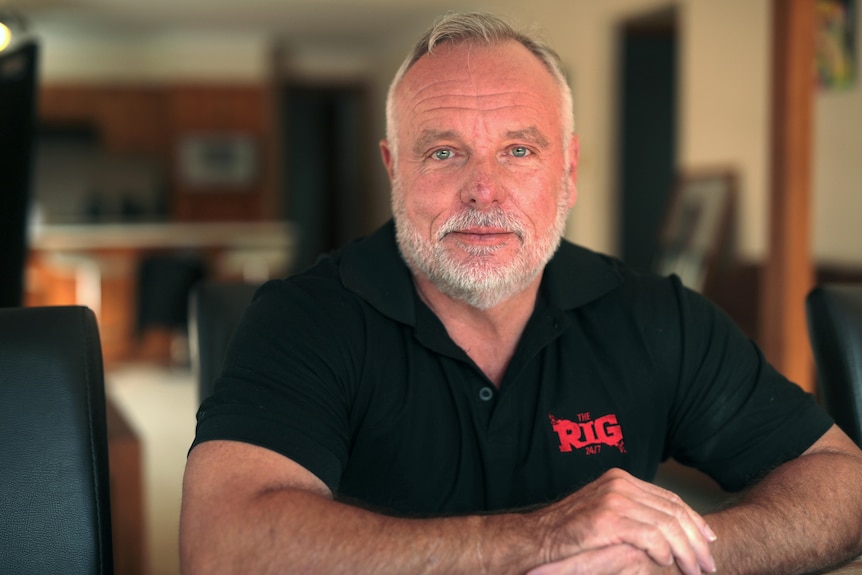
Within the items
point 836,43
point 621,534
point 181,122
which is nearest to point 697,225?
point 836,43

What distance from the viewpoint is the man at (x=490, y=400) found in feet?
3.62

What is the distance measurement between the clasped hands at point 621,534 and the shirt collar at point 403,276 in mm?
442

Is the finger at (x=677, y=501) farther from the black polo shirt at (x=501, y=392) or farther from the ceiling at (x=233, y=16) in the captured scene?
the ceiling at (x=233, y=16)

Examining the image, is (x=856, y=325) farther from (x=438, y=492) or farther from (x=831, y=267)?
(x=831, y=267)

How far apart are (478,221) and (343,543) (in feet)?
1.89

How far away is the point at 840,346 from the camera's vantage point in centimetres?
152

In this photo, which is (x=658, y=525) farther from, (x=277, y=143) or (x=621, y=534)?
(x=277, y=143)

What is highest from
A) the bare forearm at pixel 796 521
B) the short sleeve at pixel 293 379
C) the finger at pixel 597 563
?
the short sleeve at pixel 293 379

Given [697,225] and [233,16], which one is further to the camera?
[233,16]

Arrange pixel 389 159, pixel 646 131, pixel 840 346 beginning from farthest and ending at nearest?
1. pixel 646 131
2. pixel 389 159
3. pixel 840 346

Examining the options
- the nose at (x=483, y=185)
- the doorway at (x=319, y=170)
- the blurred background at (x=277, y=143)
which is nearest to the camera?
the nose at (x=483, y=185)

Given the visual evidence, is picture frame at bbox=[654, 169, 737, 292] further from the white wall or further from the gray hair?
the gray hair

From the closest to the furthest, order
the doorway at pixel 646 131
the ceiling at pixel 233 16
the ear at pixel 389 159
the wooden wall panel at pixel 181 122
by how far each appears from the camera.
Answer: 1. the ear at pixel 389 159
2. the doorway at pixel 646 131
3. the ceiling at pixel 233 16
4. the wooden wall panel at pixel 181 122

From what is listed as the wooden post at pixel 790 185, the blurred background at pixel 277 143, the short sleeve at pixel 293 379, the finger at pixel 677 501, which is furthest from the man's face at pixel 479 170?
the wooden post at pixel 790 185
